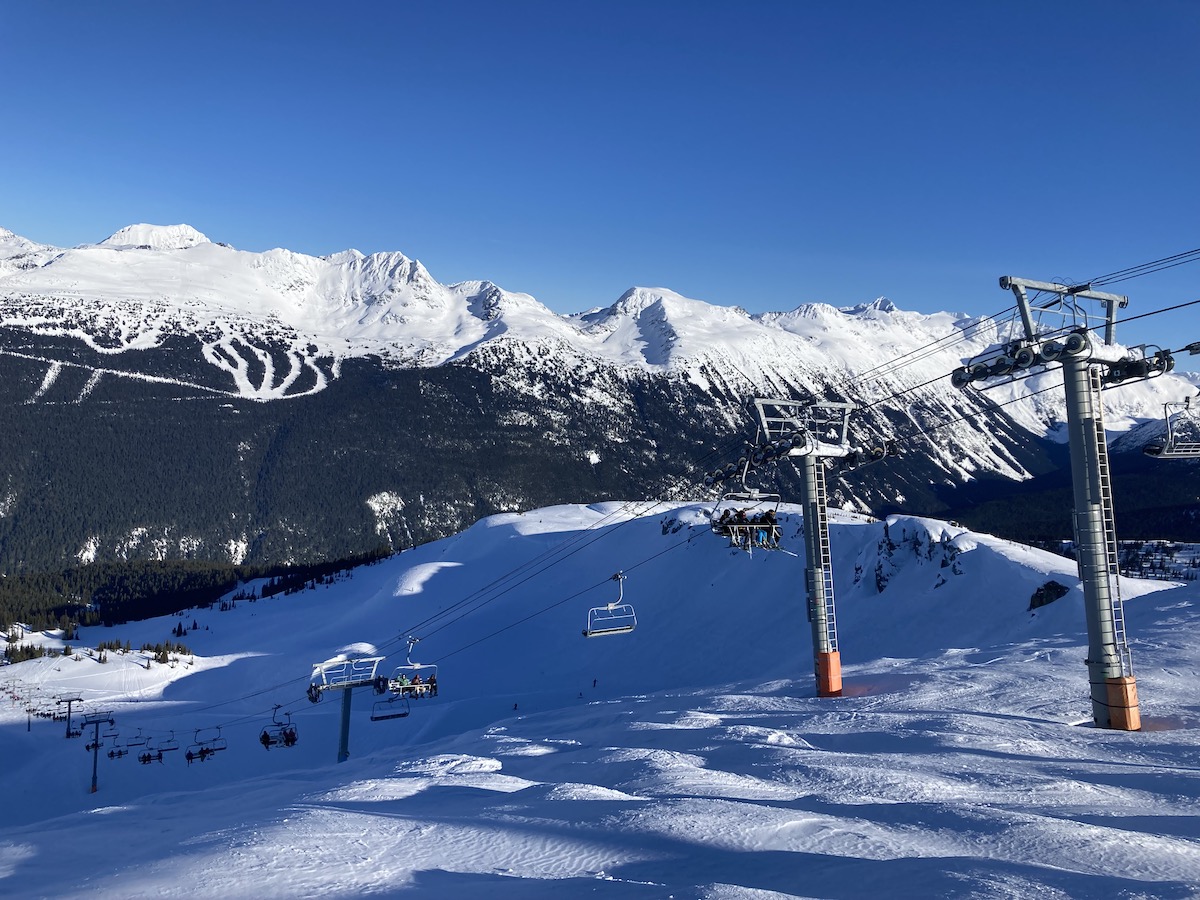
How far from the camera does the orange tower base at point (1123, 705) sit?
22391 millimetres

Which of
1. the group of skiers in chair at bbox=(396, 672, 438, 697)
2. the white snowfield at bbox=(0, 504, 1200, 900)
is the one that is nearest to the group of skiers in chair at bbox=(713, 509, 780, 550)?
the white snowfield at bbox=(0, 504, 1200, 900)

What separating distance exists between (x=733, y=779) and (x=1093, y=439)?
46.6 feet

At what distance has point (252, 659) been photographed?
89375mm

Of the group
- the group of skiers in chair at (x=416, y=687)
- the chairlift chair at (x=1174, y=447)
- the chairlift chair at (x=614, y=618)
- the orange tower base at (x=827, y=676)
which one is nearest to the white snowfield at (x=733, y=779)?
the orange tower base at (x=827, y=676)

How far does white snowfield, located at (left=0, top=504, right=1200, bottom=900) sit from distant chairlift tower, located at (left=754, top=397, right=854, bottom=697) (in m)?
1.74

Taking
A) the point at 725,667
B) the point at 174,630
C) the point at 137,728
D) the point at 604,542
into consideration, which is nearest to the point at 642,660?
the point at 725,667

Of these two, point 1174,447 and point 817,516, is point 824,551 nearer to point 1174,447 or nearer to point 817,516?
point 817,516

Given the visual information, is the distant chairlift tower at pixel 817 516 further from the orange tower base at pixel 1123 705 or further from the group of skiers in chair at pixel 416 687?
the group of skiers in chair at pixel 416 687

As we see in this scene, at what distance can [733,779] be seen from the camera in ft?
58.2

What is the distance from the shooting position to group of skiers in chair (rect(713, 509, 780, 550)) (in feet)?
113

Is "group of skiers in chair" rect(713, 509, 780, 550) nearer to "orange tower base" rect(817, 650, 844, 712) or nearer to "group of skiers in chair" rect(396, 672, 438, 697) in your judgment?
"orange tower base" rect(817, 650, 844, 712)

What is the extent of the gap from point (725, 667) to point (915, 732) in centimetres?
4422

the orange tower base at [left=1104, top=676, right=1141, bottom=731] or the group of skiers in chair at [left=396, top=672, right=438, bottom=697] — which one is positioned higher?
the orange tower base at [left=1104, top=676, right=1141, bottom=731]

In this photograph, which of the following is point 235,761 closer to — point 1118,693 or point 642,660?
point 642,660
